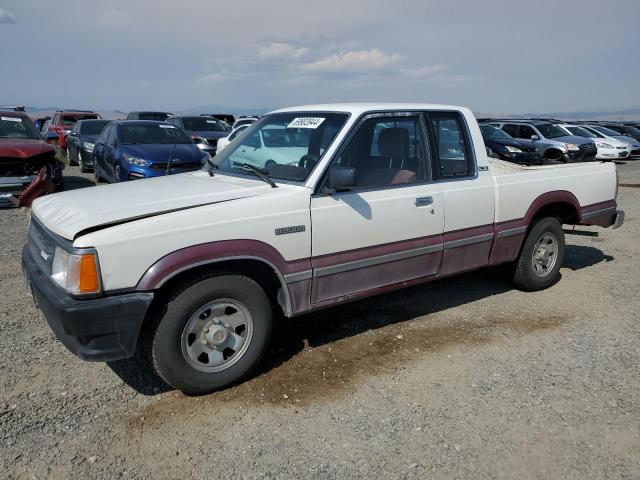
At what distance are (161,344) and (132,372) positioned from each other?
0.76m

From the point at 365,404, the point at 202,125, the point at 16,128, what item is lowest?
the point at 365,404

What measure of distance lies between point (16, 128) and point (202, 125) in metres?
7.04

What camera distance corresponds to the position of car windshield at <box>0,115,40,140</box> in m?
10.2

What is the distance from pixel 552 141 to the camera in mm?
17453

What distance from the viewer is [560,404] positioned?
3340 millimetres

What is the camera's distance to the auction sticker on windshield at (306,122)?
408 centimetres

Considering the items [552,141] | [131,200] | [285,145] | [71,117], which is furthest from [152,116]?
[131,200]

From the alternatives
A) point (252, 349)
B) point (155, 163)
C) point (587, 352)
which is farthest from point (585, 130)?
point (252, 349)

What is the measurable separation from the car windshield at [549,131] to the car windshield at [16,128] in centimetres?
1599

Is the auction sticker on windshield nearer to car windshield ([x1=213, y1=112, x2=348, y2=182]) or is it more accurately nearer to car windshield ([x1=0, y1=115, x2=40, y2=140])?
car windshield ([x1=213, y1=112, x2=348, y2=182])

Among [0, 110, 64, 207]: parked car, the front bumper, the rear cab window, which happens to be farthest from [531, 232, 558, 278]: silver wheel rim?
[0, 110, 64, 207]: parked car

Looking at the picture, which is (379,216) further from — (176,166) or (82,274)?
(176,166)

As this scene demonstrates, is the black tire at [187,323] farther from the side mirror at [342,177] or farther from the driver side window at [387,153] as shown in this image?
the driver side window at [387,153]

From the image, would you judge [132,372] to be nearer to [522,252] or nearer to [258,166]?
[258,166]
